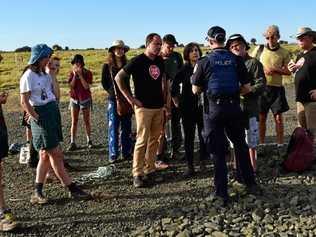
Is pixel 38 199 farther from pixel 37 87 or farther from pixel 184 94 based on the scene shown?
pixel 184 94

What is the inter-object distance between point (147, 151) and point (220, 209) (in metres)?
2.04

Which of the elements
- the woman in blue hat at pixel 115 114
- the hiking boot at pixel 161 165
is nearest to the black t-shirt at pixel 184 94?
the hiking boot at pixel 161 165

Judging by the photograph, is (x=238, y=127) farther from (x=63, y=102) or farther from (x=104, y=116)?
(x=63, y=102)

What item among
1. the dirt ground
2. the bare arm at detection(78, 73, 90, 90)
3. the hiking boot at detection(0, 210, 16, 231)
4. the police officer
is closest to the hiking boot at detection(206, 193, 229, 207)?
the police officer

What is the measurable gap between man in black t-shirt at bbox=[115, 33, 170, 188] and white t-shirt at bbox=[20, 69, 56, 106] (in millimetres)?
1121

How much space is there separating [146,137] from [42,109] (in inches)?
66.2

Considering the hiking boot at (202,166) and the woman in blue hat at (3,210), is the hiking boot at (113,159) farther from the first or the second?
the woman in blue hat at (3,210)

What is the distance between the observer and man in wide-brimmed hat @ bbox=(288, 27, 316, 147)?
750 cm

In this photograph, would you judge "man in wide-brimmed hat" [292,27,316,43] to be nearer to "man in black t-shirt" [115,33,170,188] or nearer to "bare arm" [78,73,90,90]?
"man in black t-shirt" [115,33,170,188]

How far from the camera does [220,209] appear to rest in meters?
6.32

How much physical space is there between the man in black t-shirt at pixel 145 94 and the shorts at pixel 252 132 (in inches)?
54.3

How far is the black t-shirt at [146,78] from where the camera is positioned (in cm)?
755

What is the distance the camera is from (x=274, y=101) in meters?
9.20

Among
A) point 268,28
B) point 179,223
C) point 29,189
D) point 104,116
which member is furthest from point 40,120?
point 104,116
